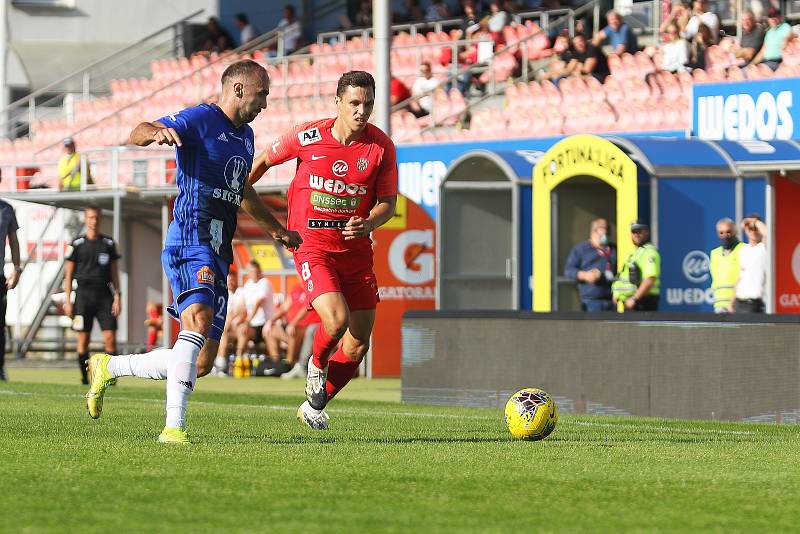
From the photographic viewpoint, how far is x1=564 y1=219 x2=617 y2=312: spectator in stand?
18.9 metres

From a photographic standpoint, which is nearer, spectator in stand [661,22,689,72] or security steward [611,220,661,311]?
security steward [611,220,661,311]

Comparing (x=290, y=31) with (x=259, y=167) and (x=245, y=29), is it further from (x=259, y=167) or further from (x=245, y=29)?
(x=259, y=167)

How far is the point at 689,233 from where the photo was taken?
19.2 metres

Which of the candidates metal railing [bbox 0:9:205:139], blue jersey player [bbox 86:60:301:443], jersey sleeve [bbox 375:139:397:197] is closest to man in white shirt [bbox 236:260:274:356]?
jersey sleeve [bbox 375:139:397:197]

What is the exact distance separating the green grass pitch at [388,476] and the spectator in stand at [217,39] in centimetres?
2611

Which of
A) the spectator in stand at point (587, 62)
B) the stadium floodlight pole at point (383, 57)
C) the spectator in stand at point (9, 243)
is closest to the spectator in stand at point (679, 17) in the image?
the spectator in stand at point (587, 62)

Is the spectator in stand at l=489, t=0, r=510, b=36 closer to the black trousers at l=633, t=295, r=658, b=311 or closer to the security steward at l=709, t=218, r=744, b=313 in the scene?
the security steward at l=709, t=218, r=744, b=313

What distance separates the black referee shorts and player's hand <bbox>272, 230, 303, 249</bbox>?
30.7 ft

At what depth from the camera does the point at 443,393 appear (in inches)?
605

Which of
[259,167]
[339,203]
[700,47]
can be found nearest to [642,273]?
[700,47]

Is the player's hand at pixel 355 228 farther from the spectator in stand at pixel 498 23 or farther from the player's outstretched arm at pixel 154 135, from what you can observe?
the spectator in stand at pixel 498 23

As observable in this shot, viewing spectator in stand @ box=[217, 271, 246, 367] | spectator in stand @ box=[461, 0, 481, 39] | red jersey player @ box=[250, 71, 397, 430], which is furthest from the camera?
spectator in stand @ box=[461, 0, 481, 39]

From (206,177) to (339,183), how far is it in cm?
122

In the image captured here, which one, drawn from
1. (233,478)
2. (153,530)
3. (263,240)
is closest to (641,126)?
(263,240)
